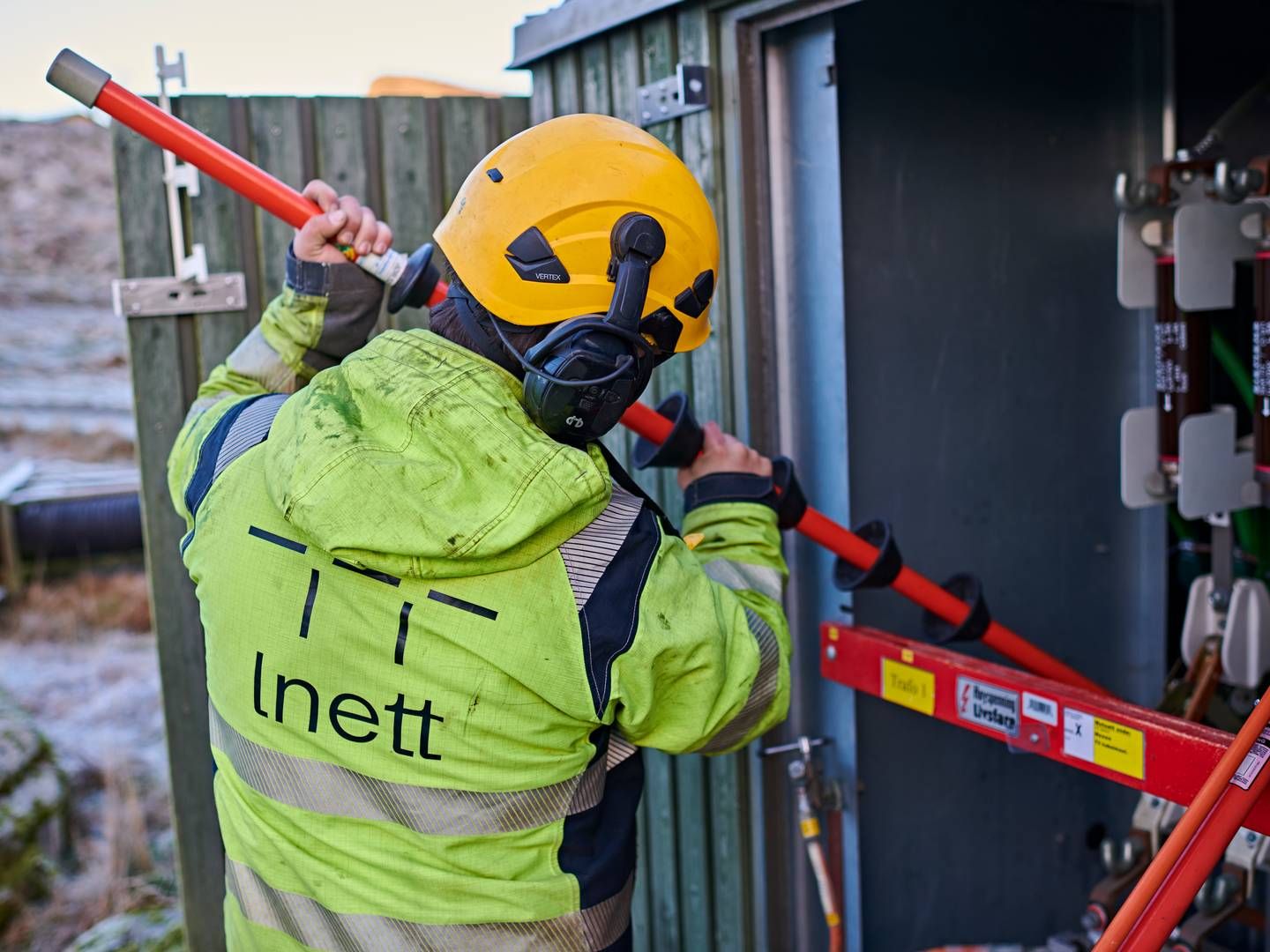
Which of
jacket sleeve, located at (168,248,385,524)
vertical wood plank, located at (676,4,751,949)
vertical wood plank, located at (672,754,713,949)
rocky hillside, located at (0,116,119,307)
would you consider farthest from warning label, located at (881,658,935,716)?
rocky hillside, located at (0,116,119,307)

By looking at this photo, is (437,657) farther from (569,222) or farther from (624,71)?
(624,71)

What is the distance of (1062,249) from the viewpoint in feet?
10.8

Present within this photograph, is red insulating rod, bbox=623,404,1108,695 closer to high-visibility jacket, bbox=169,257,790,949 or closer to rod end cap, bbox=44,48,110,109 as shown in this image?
high-visibility jacket, bbox=169,257,790,949

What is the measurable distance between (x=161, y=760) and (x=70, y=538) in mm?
3470

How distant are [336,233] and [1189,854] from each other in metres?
1.84

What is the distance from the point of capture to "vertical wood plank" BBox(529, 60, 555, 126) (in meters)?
3.43

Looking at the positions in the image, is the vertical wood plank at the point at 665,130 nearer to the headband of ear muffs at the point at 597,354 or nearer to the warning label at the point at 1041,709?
the warning label at the point at 1041,709

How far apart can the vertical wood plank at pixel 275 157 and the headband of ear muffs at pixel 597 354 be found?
1422mm

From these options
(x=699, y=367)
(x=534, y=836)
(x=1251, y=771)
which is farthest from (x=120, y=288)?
(x=1251, y=771)

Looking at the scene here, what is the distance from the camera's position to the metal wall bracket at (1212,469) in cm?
309

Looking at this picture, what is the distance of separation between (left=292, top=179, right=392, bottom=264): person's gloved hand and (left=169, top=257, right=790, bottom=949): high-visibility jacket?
0.46 m

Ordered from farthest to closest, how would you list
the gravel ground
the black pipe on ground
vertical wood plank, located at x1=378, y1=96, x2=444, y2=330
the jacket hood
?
1. the black pipe on ground
2. the gravel ground
3. vertical wood plank, located at x1=378, y1=96, x2=444, y2=330
4. the jacket hood

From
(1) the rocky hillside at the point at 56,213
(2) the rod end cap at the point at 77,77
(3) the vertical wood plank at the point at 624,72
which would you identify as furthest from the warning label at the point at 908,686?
(1) the rocky hillside at the point at 56,213

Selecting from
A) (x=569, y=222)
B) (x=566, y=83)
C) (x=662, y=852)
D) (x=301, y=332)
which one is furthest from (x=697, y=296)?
(x=662, y=852)
